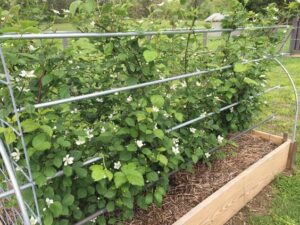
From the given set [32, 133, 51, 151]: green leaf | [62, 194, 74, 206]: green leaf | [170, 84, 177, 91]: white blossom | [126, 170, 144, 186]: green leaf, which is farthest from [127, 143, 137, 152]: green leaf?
[170, 84, 177, 91]: white blossom

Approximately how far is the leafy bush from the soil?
0.14 meters

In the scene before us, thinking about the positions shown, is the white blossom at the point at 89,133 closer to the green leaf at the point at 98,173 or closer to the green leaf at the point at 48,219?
the green leaf at the point at 98,173

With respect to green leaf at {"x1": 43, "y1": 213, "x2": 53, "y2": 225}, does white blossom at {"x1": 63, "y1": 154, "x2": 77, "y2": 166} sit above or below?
above

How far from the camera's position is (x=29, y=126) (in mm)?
1263

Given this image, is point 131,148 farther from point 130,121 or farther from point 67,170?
point 67,170

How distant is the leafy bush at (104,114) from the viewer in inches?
54.3

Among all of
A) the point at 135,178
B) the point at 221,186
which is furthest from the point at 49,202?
the point at 221,186

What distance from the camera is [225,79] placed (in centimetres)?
248

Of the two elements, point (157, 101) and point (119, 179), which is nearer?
point (119, 179)

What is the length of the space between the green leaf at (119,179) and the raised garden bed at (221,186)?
44 centimetres

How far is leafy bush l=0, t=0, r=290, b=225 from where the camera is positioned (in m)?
1.38

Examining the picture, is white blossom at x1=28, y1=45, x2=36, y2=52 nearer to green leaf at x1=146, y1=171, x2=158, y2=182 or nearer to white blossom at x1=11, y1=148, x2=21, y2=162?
white blossom at x1=11, y1=148, x2=21, y2=162

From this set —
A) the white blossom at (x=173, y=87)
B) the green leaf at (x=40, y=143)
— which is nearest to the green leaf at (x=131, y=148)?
the green leaf at (x=40, y=143)

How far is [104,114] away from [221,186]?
39.3 inches
